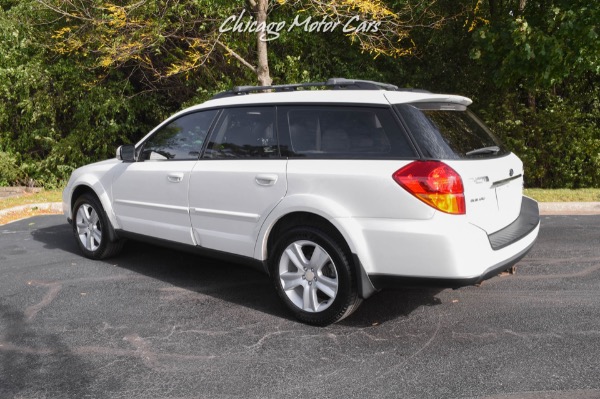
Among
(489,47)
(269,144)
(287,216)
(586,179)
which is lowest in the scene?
(586,179)

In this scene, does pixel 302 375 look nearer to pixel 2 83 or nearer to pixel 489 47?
pixel 489 47

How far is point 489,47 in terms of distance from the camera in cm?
1046

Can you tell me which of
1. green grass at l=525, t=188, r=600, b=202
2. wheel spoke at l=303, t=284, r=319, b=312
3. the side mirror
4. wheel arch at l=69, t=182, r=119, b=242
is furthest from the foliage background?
wheel spoke at l=303, t=284, r=319, b=312

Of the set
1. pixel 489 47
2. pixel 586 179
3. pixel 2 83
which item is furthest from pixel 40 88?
pixel 586 179

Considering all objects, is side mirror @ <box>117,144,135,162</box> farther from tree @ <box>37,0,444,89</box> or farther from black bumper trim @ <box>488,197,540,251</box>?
tree @ <box>37,0,444,89</box>

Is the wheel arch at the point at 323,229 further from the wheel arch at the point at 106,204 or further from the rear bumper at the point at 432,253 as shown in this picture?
the wheel arch at the point at 106,204

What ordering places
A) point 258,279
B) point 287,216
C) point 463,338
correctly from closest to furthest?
point 463,338
point 287,216
point 258,279

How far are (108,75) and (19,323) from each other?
10.9 meters

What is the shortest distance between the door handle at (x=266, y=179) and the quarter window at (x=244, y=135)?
190 mm

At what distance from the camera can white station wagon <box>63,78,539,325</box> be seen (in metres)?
3.94

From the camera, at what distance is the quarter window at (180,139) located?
531cm

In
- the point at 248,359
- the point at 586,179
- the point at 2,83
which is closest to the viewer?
the point at 248,359

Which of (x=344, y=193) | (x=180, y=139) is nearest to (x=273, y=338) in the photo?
(x=344, y=193)

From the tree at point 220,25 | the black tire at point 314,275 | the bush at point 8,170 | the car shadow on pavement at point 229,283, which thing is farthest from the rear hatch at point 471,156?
the bush at point 8,170
